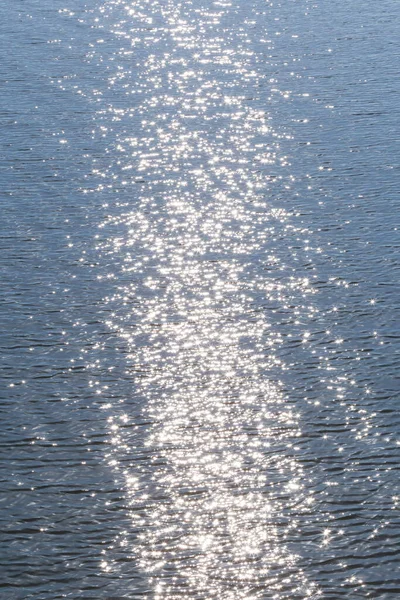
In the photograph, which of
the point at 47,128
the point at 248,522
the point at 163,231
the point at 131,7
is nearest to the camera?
the point at 248,522

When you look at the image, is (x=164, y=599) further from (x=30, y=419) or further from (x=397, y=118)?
(x=397, y=118)

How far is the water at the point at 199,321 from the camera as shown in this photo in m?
8.81

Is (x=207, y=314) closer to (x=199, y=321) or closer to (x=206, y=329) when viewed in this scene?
(x=199, y=321)

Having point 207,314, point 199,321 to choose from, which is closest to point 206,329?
point 199,321

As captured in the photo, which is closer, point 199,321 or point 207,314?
point 199,321

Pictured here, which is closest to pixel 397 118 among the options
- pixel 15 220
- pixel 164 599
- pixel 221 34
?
pixel 221 34

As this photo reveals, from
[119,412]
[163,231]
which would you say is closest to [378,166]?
[163,231]

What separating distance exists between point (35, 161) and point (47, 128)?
1.40m

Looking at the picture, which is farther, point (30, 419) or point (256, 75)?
point (256, 75)

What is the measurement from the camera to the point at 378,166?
16.0 m

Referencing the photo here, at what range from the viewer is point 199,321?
12.1 meters

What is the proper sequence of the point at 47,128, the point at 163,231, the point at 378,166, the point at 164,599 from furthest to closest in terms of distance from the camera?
the point at 47,128 < the point at 378,166 < the point at 163,231 < the point at 164,599

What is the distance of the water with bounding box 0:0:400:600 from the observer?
28.9ft

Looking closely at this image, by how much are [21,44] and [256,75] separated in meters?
5.30
